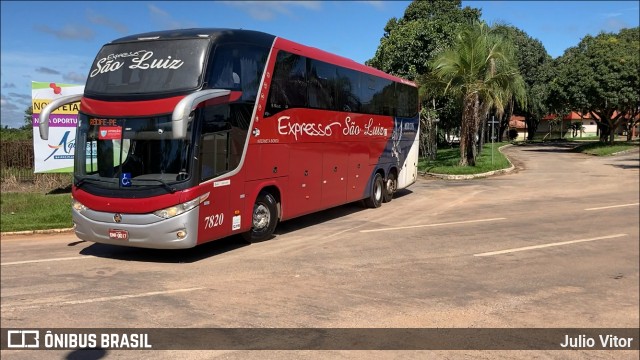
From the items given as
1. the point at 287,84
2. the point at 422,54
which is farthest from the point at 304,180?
the point at 422,54

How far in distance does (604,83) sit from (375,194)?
31.3 m

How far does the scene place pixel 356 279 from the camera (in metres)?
7.28

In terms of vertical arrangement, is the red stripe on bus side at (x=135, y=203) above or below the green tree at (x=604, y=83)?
below

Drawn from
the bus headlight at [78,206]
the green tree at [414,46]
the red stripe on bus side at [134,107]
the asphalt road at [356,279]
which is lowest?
the asphalt road at [356,279]

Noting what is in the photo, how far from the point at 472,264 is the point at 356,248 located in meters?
2.24

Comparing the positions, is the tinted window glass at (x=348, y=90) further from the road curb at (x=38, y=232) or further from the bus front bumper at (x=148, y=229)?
the road curb at (x=38, y=232)

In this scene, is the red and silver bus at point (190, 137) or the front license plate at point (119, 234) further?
the front license plate at point (119, 234)

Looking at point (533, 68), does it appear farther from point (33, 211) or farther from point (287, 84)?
point (33, 211)

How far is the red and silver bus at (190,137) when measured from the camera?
8.04 m

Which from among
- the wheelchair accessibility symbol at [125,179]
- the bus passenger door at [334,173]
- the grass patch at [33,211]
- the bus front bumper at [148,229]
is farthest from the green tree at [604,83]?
the wheelchair accessibility symbol at [125,179]

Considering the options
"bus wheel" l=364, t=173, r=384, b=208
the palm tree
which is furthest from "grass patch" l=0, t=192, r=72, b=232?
the palm tree

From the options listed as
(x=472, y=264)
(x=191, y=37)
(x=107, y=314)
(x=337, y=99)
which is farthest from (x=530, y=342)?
(x=337, y=99)

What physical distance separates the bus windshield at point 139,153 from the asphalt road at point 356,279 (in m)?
1.45

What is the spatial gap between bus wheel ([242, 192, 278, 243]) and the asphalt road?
0.21 m
